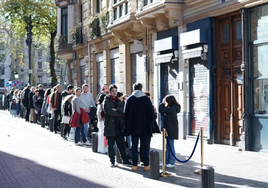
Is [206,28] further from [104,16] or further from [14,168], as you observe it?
[104,16]

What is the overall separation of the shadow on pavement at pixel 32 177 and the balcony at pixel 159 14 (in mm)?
8087

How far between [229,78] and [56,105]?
753 cm

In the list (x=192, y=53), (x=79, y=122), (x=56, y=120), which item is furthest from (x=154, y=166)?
(x=56, y=120)

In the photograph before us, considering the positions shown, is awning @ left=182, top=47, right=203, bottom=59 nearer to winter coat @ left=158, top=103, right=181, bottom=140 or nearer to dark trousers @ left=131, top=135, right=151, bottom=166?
winter coat @ left=158, top=103, right=181, bottom=140

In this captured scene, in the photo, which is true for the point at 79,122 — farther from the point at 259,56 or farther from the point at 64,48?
the point at 64,48

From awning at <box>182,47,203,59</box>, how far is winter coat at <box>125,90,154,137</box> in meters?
6.05

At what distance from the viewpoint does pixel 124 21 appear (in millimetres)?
22516

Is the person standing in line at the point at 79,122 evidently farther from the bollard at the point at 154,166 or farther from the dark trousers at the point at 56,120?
the bollard at the point at 154,166

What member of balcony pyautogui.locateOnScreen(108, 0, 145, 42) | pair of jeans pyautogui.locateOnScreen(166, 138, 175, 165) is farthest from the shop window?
balcony pyautogui.locateOnScreen(108, 0, 145, 42)

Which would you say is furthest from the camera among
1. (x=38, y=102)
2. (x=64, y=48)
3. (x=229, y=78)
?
(x=64, y=48)

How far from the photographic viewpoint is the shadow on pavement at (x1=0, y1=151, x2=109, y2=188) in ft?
31.7

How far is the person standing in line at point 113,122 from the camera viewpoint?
11830 mm

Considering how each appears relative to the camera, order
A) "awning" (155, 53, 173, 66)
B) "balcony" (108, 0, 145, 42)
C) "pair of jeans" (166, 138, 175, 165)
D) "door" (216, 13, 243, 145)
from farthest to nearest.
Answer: "balcony" (108, 0, 145, 42), "awning" (155, 53, 173, 66), "door" (216, 13, 243, 145), "pair of jeans" (166, 138, 175, 165)

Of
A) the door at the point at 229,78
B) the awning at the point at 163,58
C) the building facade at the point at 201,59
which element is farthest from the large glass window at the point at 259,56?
the awning at the point at 163,58
